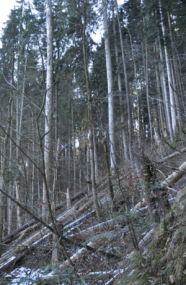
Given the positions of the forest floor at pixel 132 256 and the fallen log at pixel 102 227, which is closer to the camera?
the forest floor at pixel 132 256

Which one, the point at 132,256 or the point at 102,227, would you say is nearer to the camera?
the point at 132,256

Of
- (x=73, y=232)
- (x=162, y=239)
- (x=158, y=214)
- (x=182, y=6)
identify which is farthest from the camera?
(x=182, y=6)

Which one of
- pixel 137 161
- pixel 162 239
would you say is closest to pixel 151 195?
pixel 162 239

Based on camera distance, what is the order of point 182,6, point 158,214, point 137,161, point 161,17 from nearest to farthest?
point 158,214
point 137,161
point 182,6
point 161,17

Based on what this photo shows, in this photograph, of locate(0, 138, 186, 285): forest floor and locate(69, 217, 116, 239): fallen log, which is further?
locate(69, 217, 116, 239): fallen log

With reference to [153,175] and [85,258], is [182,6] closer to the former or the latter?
[153,175]

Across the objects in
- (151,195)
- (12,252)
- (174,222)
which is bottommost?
(12,252)

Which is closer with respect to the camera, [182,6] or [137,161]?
[137,161]

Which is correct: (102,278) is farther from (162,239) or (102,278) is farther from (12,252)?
(12,252)

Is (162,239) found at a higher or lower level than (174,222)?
lower

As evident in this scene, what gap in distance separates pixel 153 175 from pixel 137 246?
145 centimetres

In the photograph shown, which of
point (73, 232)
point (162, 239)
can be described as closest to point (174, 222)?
point (162, 239)

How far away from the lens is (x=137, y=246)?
374cm

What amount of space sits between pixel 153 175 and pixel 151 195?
0.41 metres
